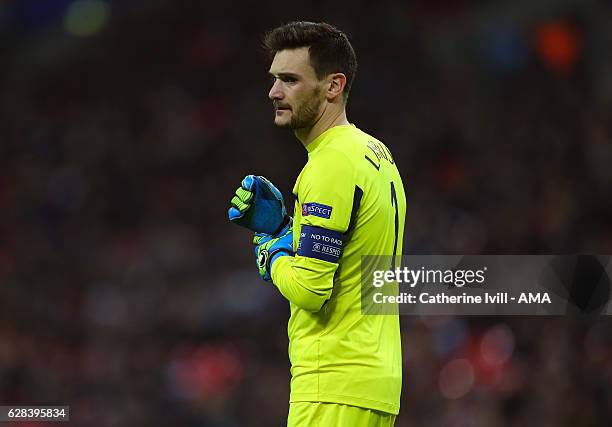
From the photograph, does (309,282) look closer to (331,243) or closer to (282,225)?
(331,243)

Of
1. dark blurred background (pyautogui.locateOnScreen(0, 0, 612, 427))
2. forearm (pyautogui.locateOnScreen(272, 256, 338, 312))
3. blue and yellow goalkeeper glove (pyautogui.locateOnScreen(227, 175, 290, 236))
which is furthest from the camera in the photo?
dark blurred background (pyautogui.locateOnScreen(0, 0, 612, 427))

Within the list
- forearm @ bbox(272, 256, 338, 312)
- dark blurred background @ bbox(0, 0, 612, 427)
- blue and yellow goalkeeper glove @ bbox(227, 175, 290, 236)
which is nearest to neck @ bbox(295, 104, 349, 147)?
blue and yellow goalkeeper glove @ bbox(227, 175, 290, 236)

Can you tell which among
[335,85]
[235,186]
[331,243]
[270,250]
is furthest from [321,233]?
[235,186]

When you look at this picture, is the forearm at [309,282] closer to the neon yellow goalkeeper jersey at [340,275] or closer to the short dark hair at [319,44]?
the neon yellow goalkeeper jersey at [340,275]

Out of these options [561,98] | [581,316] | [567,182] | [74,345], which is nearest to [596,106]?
[561,98]

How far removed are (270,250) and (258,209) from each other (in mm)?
217

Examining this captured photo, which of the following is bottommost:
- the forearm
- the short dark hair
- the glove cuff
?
the forearm

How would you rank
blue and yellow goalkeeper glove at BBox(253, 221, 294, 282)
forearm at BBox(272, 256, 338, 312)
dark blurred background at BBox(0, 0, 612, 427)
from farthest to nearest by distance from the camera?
1. dark blurred background at BBox(0, 0, 612, 427)
2. blue and yellow goalkeeper glove at BBox(253, 221, 294, 282)
3. forearm at BBox(272, 256, 338, 312)

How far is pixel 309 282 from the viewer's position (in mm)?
2922

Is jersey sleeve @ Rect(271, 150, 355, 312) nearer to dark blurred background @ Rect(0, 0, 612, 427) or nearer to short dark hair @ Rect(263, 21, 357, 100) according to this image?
short dark hair @ Rect(263, 21, 357, 100)

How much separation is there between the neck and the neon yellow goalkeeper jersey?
0.05 metres

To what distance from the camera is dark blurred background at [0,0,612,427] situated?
727 centimetres

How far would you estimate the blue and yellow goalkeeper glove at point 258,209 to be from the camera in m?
3.32

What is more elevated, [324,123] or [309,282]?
[324,123]
